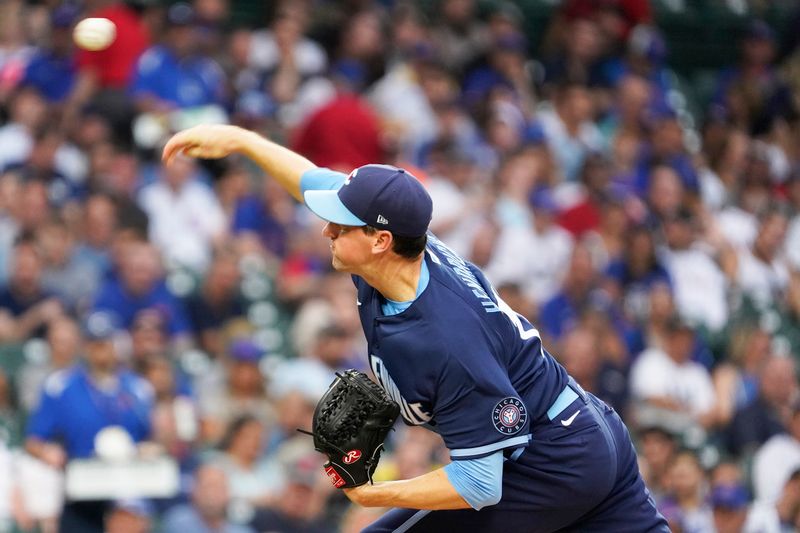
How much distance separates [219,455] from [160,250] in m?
1.92

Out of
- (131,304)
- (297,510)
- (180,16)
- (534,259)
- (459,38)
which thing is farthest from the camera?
(459,38)

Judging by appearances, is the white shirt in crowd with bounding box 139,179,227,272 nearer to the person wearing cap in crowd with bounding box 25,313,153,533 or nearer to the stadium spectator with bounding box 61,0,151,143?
the stadium spectator with bounding box 61,0,151,143

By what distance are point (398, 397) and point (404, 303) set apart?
311mm

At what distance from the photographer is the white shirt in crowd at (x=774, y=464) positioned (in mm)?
9148

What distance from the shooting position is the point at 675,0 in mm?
15531

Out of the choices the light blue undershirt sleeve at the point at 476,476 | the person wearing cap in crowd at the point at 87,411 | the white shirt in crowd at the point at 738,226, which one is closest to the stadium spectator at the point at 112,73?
the person wearing cap in crowd at the point at 87,411

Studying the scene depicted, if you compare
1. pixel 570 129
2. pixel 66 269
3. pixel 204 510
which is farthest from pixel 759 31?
pixel 204 510

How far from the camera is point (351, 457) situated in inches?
164

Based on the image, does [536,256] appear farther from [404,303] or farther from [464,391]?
[464,391]

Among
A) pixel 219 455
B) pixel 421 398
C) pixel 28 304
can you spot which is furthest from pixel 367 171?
pixel 28 304

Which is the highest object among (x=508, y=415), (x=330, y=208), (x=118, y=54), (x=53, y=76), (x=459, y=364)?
(x=330, y=208)

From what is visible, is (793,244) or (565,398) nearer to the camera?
(565,398)

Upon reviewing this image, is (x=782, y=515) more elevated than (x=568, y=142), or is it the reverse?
(x=782, y=515)

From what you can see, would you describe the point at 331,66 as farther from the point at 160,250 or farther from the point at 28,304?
the point at 28,304
